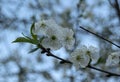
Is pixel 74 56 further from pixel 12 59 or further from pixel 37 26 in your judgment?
pixel 12 59

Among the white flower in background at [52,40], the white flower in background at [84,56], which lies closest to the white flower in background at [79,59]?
the white flower in background at [84,56]

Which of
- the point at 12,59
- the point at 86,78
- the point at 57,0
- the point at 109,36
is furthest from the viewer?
the point at 12,59

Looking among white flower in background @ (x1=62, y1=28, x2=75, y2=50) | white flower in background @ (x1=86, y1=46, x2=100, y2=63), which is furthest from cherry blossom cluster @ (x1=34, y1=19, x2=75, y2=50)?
Answer: white flower in background @ (x1=86, y1=46, x2=100, y2=63)

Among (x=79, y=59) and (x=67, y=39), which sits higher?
(x=67, y=39)

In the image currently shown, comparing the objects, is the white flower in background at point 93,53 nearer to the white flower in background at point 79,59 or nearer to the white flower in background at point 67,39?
the white flower in background at point 79,59

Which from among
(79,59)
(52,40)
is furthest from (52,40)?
(79,59)

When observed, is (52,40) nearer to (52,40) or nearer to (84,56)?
(52,40)

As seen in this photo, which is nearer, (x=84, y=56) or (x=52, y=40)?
(x=52, y=40)

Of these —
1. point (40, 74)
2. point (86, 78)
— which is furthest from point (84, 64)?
point (40, 74)
